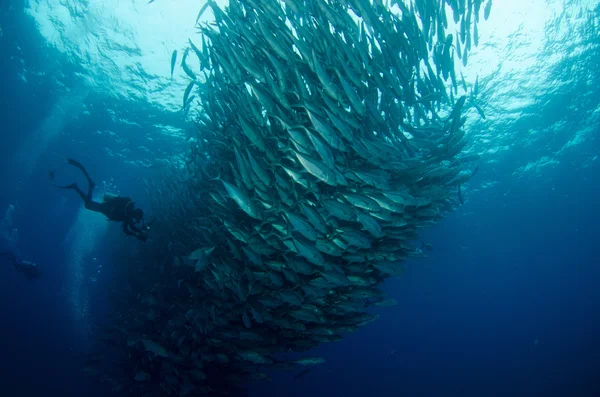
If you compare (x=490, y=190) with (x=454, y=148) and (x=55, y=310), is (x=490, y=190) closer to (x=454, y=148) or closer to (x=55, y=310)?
(x=454, y=148)

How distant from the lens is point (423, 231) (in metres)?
25.0

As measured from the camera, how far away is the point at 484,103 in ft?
55.4

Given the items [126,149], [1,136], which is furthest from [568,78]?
[1,136]

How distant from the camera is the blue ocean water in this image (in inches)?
619

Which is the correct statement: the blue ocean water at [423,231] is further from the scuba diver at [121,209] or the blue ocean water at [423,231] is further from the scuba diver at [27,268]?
the scuba diver at [121,209]

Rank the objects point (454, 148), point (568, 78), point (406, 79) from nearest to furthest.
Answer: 1. point (406, 79)
2. point (454, 148)
3. point (568, 78)

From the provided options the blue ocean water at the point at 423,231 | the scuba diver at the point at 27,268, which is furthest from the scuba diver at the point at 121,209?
the scuba diver at the point at 27,268

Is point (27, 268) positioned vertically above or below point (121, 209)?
below

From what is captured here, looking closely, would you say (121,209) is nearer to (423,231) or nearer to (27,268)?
(27,268)

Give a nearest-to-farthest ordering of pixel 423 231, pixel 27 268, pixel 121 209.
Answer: pixel 121 209
pixel 27 268
pixel 423 231

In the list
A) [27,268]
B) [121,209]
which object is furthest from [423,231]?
[27,268]

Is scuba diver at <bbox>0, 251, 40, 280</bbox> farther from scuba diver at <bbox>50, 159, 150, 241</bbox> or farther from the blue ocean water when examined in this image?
scuba diver at <bbox>50, 159, 150, 241</bbox>

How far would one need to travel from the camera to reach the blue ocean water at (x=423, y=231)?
15727 millimetres

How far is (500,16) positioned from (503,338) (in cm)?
4274
